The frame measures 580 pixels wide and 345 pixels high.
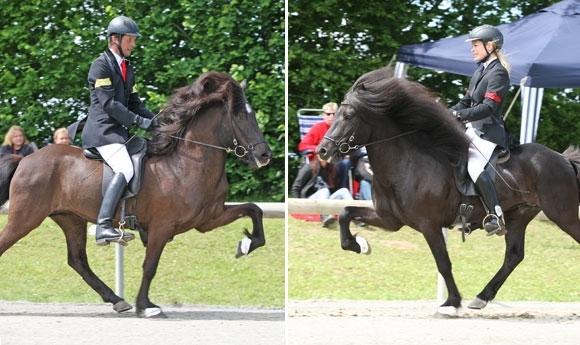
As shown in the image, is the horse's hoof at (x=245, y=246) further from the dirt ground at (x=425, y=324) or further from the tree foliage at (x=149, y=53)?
the tree foliage at (x=149, y=53)

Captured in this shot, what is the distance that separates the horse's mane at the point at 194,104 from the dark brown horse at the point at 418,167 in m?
0.84

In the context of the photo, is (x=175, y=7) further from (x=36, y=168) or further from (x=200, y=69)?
(x=36, y=168)

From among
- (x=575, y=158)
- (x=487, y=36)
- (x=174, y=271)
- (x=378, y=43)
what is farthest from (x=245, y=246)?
(x=378, y=43)

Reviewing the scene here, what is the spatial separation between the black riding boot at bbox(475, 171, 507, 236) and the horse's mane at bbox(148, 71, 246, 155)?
6.88 ft

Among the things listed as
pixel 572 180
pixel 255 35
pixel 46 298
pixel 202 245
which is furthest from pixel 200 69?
pixel 572 180

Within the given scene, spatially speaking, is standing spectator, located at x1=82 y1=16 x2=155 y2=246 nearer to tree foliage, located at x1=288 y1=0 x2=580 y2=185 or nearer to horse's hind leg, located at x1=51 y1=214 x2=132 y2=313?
horse's hind leg, located at x1=51 y1=214 x2=132 y2=313

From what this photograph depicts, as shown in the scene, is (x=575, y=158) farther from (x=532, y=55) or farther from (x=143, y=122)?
(x=532, y=55)

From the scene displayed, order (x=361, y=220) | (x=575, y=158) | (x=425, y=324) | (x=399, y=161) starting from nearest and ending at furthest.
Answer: (x=425, y=324) → (x=399, y=161) → (x=361, y=220) → (x=575, y=158)

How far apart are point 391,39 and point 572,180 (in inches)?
286

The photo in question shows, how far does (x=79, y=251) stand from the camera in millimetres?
9617

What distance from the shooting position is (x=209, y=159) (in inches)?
363

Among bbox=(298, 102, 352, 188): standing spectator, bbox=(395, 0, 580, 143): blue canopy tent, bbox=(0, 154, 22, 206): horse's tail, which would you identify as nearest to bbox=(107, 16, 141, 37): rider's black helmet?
bbox=(0, 154, 22, 206): horse's tail

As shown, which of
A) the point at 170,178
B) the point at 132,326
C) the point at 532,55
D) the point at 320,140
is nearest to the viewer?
the point at 132,326

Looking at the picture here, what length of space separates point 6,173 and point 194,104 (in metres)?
1.72
